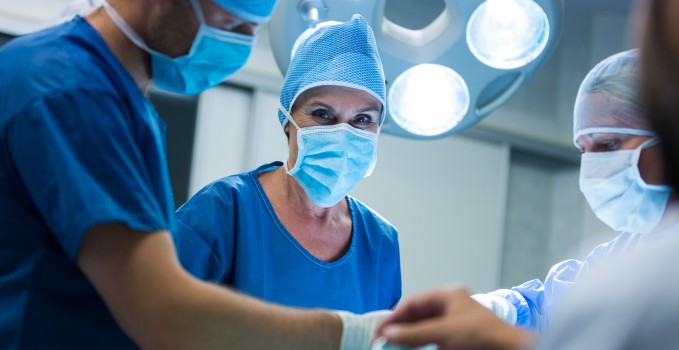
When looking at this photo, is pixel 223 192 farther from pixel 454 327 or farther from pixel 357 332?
pixel 454 327

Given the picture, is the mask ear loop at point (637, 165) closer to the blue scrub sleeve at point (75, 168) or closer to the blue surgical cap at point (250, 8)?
the blue surgical cap at point (250, 8)

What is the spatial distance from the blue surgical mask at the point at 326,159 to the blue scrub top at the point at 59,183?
704 mm

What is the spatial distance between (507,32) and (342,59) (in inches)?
14.6

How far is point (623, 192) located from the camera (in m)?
1.76

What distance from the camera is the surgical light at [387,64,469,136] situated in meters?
1.73

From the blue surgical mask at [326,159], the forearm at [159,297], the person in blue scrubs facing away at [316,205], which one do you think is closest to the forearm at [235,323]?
the forearm at [159,297]

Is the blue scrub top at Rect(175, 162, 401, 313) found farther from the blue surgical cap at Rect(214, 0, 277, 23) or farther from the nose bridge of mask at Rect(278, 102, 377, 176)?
the blue surgical cap at Rect(214, 0, 277, 23)

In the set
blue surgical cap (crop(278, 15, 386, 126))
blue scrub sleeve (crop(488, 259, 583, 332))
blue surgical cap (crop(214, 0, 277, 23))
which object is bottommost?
blue scrub sleeve (crop(488, 259, 583, 332))

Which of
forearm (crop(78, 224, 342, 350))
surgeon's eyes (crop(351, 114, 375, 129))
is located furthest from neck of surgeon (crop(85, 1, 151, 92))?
surgeon's eyes (crop(351, 114, 375, 129))

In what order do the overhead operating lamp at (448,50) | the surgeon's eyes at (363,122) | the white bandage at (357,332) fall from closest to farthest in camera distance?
the white bandage at (357,332) → the overhead operating lamp at (448,50) → the surgeon's eyes at (363,122)

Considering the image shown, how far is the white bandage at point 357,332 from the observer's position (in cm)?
109

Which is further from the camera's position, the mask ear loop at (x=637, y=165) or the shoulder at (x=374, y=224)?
the shoulder at (x=374, y=224)

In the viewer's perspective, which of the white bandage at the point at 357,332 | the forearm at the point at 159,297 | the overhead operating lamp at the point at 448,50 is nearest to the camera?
the forearm at the point at 159,297

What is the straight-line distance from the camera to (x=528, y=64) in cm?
170
